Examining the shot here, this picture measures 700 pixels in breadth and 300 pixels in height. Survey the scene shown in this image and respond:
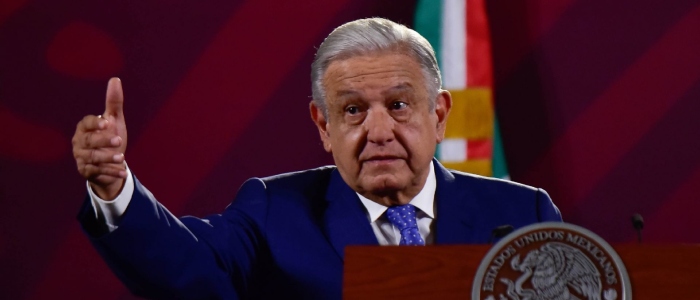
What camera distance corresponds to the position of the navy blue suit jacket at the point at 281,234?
1700mm

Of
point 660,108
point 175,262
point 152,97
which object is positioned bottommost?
point 175,262

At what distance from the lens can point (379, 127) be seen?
6.38 feet

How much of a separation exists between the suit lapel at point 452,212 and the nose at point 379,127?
19 centimetres

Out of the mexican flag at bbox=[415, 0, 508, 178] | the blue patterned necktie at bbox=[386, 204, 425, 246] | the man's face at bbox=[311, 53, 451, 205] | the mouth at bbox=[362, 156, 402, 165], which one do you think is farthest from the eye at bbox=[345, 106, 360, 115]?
the mexican flag at bbox=[415, 0, 508, 178]

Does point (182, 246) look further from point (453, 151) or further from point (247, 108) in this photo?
point (453, 151)

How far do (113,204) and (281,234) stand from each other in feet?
1.62

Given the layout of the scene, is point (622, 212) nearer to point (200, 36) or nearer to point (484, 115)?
point (484, 115)

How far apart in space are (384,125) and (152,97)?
3.28ft

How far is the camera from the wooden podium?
1.30 metres

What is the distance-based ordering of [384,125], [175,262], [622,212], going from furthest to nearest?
[622,212], [384,125], [175,262]

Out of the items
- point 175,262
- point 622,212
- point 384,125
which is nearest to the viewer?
point 175,262

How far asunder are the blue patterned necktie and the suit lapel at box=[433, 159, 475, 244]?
2.2 inches

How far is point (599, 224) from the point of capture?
106 inches

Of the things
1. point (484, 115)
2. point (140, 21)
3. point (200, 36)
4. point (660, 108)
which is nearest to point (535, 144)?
point (484, 115)
